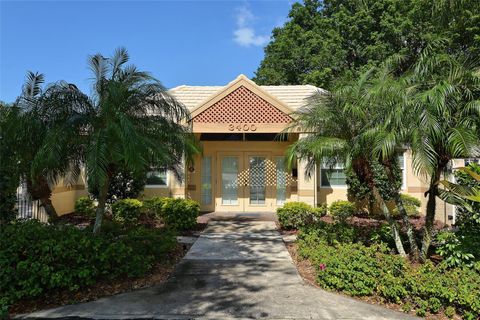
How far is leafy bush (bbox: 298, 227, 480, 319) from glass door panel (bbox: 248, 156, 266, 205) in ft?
25.1

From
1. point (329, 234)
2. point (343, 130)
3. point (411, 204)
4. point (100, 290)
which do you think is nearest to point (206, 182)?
Result: point (329, 234)

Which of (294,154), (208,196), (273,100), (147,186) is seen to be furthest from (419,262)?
(147,186)

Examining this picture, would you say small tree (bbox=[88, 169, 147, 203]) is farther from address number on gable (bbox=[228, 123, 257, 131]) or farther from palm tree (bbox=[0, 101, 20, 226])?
palm tree (bbox=[0, 101, 20, 226])

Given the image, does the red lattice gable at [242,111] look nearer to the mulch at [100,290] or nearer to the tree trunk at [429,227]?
the mulch at [100,290]

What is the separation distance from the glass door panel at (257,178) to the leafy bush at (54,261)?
8079 millimetres

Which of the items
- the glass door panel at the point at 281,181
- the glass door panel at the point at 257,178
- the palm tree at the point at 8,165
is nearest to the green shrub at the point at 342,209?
the glass door panel at the point at 281,181

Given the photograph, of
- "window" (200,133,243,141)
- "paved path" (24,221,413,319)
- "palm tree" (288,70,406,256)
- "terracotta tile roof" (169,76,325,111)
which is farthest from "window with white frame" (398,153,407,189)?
"paved path" (24,221,413,319)

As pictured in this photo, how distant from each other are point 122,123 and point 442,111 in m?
5.27

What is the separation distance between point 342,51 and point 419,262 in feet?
65.1

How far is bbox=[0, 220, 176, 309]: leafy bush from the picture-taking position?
502 cm

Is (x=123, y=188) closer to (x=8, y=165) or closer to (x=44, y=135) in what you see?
(x=8, y=165)

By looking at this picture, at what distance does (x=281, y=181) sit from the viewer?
14117 millimetres

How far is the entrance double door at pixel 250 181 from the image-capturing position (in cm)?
1409

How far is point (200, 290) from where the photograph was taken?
558 centimetres
